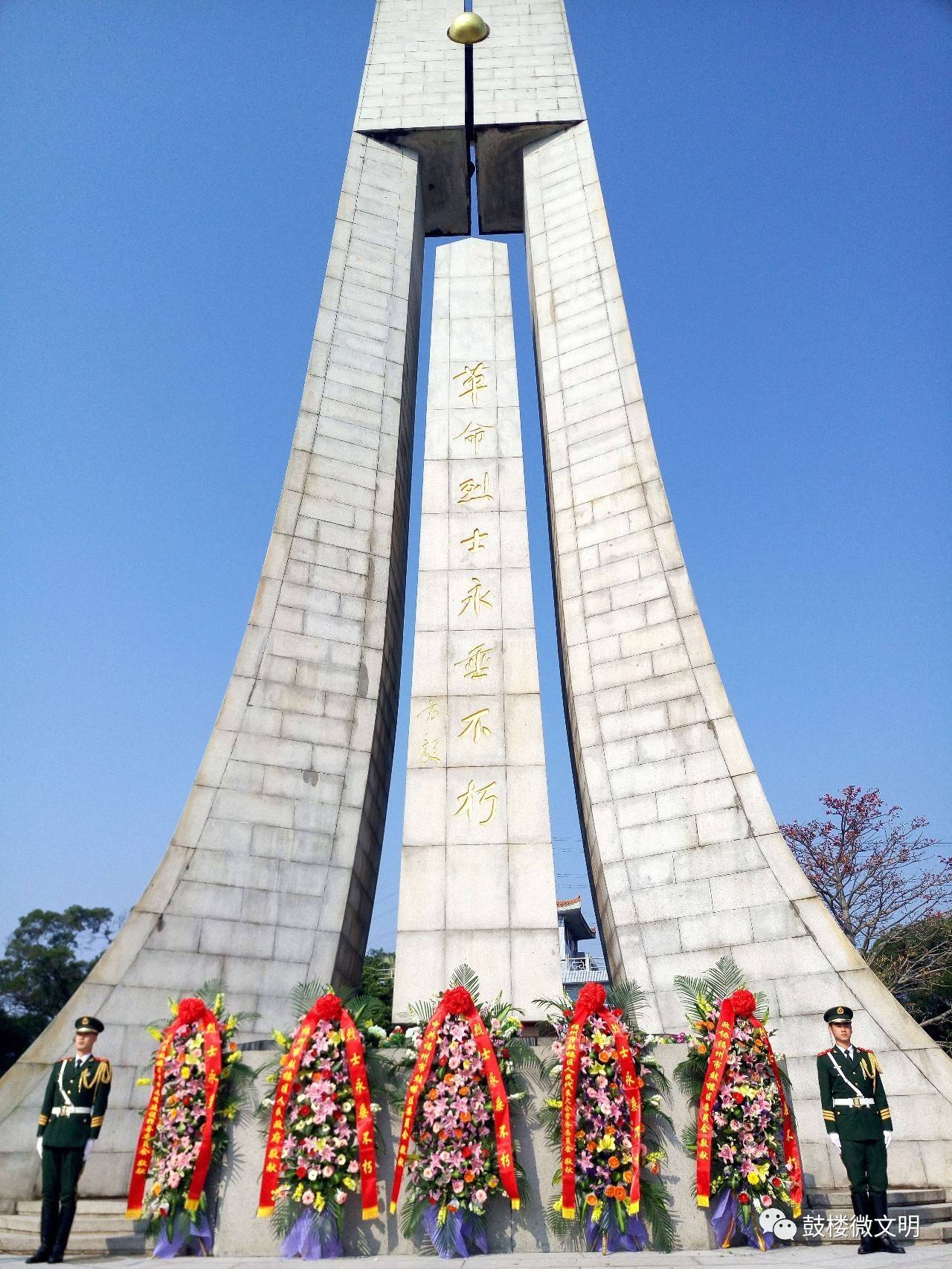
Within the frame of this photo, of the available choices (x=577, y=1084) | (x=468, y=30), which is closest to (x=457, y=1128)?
(x=577, y=1084)

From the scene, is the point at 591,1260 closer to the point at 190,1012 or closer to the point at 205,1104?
the point at 205,1104

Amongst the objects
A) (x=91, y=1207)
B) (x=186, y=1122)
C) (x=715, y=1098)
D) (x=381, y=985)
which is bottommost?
(x=91, y=1207)

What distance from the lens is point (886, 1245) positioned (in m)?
4.92

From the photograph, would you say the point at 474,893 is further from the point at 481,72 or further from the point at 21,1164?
the point at 481,72

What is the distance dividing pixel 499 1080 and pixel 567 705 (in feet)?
19.6

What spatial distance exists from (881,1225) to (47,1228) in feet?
14.6

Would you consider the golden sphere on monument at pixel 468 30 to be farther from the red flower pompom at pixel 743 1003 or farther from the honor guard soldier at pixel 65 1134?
the honor guard soldier at pixel 65 1134

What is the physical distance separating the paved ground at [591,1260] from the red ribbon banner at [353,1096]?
0.92 feet

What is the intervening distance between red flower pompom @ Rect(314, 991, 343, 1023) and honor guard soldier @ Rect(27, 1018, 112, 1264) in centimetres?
121

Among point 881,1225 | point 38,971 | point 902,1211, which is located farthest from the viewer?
point 38,971

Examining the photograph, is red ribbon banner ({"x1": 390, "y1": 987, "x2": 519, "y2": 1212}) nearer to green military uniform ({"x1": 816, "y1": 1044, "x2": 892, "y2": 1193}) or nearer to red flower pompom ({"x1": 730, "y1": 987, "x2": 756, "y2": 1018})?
red flower pompom ({"x1": 730, "y1": 987, "x2": 756, "y2": 1018})

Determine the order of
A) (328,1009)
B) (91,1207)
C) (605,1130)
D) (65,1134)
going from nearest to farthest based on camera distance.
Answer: (65,1134)
(605,1130)
(328,1009)
(91,1207)

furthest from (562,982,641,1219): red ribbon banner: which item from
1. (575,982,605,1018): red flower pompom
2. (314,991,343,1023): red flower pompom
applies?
(314,991,343,1023): red flower pompom

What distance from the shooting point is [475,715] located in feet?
29.7
